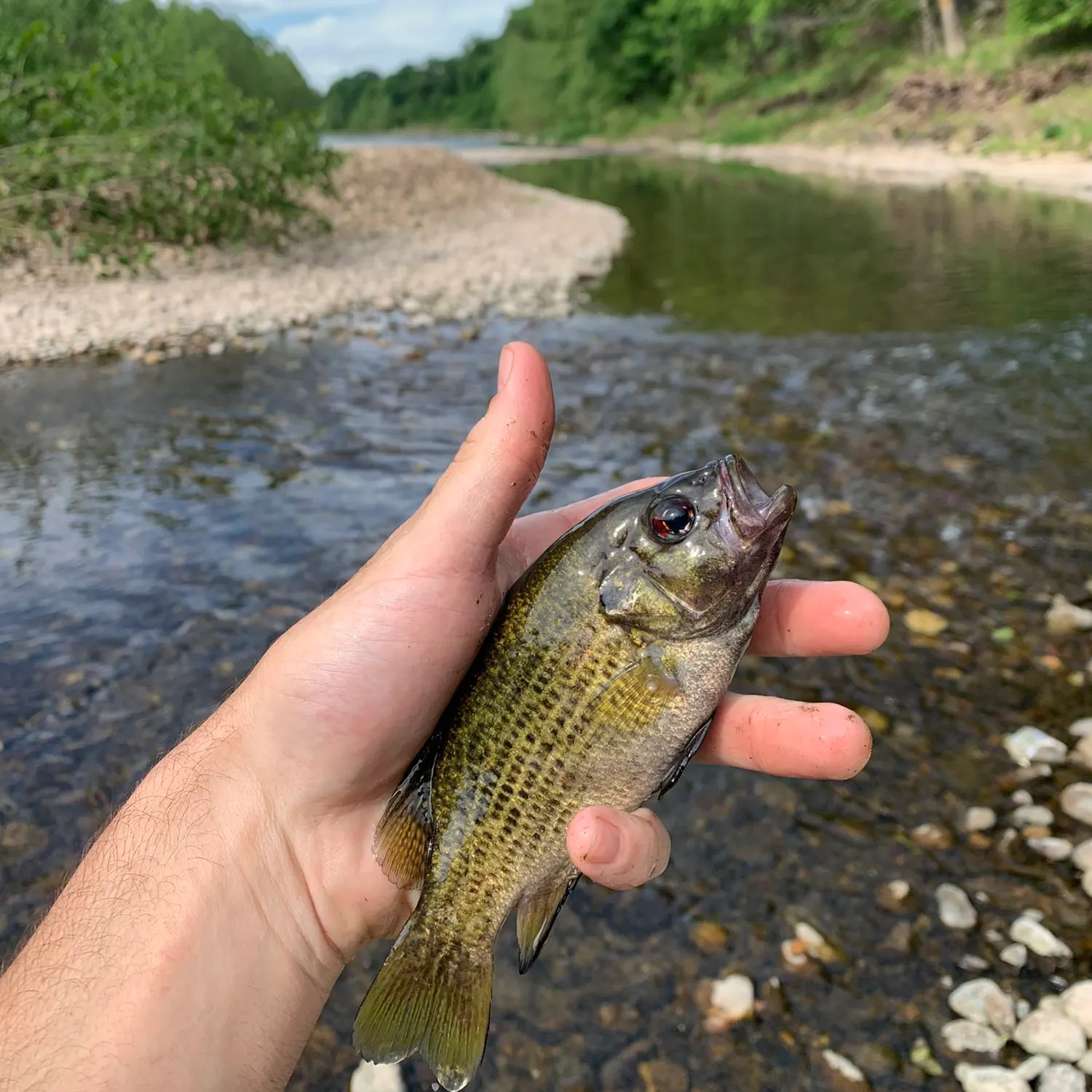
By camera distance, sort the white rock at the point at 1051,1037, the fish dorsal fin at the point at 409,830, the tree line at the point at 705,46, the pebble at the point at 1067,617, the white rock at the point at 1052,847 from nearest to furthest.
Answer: the fish dorsal fin at the point at 409,830 < the white rock at the point at 1051,1037 < the white rock at the point at 1052,847 < the pebble at the point at 1067,617 < the tree line at the point at 705,46

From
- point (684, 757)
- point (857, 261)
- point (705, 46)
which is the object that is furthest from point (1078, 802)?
point (705, 46)

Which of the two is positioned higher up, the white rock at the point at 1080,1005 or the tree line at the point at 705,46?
the tree line at the point at 705,46

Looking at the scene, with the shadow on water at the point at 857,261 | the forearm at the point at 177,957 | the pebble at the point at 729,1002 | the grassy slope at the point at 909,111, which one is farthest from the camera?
the grassy slope at the point at 909,111

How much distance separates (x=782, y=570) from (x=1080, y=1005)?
12.5ft

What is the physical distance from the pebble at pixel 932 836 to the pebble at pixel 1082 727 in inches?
44.7

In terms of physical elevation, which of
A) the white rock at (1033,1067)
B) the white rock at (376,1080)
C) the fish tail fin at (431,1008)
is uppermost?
the fish tail fin at (431,1008)

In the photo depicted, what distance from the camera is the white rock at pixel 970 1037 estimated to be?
11.0 ft

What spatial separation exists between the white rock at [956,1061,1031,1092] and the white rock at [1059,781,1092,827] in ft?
4.90

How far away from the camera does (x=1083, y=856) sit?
404 centimetres

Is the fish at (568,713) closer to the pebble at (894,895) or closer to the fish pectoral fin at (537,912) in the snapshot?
the fish pectoral fin at (537,912)

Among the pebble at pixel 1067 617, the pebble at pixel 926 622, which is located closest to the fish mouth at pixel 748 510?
the pebble at pixel 926 622

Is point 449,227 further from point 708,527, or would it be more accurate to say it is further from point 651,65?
point 651,65

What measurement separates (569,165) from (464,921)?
2557 inches

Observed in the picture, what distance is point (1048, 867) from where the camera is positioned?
406 centimetres
